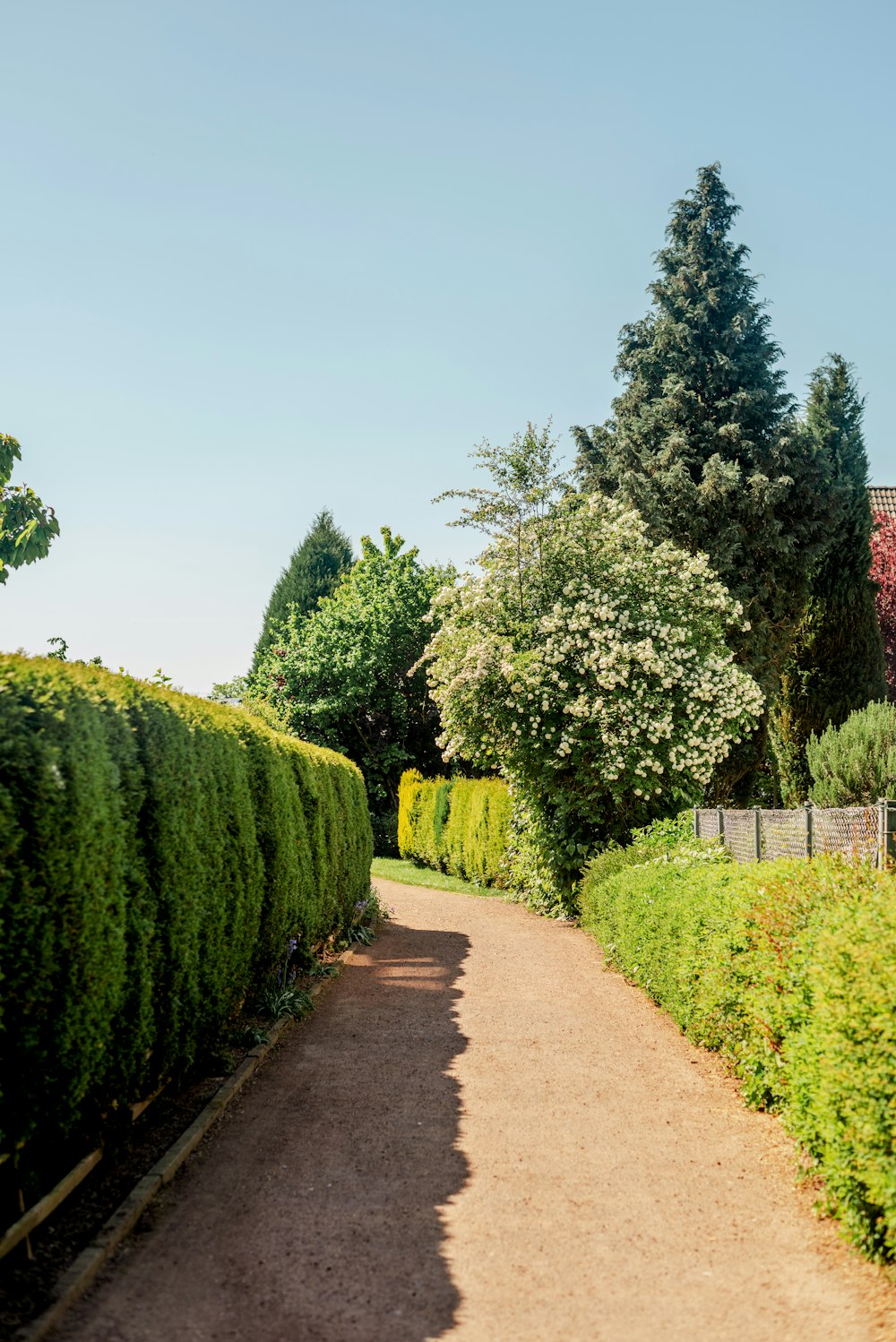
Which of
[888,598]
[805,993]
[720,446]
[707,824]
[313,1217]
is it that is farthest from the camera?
[888,598]

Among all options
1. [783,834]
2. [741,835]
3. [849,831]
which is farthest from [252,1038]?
[741,835]

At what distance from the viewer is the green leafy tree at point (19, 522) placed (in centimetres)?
1659

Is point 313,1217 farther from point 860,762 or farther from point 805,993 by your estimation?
point 860,762

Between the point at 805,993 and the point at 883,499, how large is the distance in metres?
33.2

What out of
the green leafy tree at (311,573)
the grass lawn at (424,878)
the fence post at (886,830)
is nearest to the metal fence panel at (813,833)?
the fence post at (886,830)

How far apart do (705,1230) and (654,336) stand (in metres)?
24.9

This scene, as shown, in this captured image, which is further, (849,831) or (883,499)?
(883,499)

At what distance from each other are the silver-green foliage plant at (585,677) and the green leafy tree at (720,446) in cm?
673

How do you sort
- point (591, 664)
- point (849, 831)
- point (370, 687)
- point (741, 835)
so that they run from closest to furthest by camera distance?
1. point (849, 831)
2. point (741, 835)
3. point (591, 664)
4. point (370, 687)

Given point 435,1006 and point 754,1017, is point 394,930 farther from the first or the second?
point 754,1017

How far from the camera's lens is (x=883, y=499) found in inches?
1398

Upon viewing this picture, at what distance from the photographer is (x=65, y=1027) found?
14.4 feet

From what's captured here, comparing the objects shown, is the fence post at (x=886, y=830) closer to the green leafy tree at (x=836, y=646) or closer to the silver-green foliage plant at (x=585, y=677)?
the silver-green foliage plant at (x=585, y=677)

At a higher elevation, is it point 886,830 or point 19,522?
point 19,522
